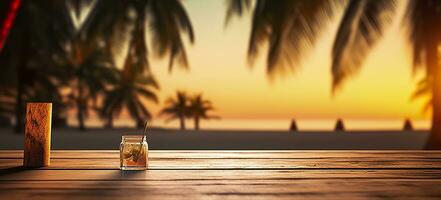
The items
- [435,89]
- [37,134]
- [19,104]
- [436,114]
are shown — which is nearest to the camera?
[37,134]

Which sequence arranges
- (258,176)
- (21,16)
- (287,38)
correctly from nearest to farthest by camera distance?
1. (258,176)
2. (287,38)
3. (21,16)

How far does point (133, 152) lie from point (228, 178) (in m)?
0.49

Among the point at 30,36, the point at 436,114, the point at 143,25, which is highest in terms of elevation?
the point at 30,36

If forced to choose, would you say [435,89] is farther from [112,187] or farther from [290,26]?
[112,187]

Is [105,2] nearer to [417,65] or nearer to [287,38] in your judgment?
[287,38]

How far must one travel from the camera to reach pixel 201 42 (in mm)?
9648

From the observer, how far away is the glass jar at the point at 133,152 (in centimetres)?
247

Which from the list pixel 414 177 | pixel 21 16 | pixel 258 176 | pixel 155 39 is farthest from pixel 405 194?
pixel 21 16

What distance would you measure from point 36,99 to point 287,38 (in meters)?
4.01

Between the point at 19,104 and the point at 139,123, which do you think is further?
the point at 139,123

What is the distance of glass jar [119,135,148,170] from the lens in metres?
2.47

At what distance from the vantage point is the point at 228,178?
2316 mm

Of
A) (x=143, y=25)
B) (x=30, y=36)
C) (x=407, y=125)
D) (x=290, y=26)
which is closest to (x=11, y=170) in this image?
(x=290, y=26)

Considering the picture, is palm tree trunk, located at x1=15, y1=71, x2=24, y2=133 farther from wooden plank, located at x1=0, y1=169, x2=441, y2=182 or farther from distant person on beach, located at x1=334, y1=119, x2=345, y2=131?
wooden plank, located at x1=0, y1=169, x2=441, y2=182
